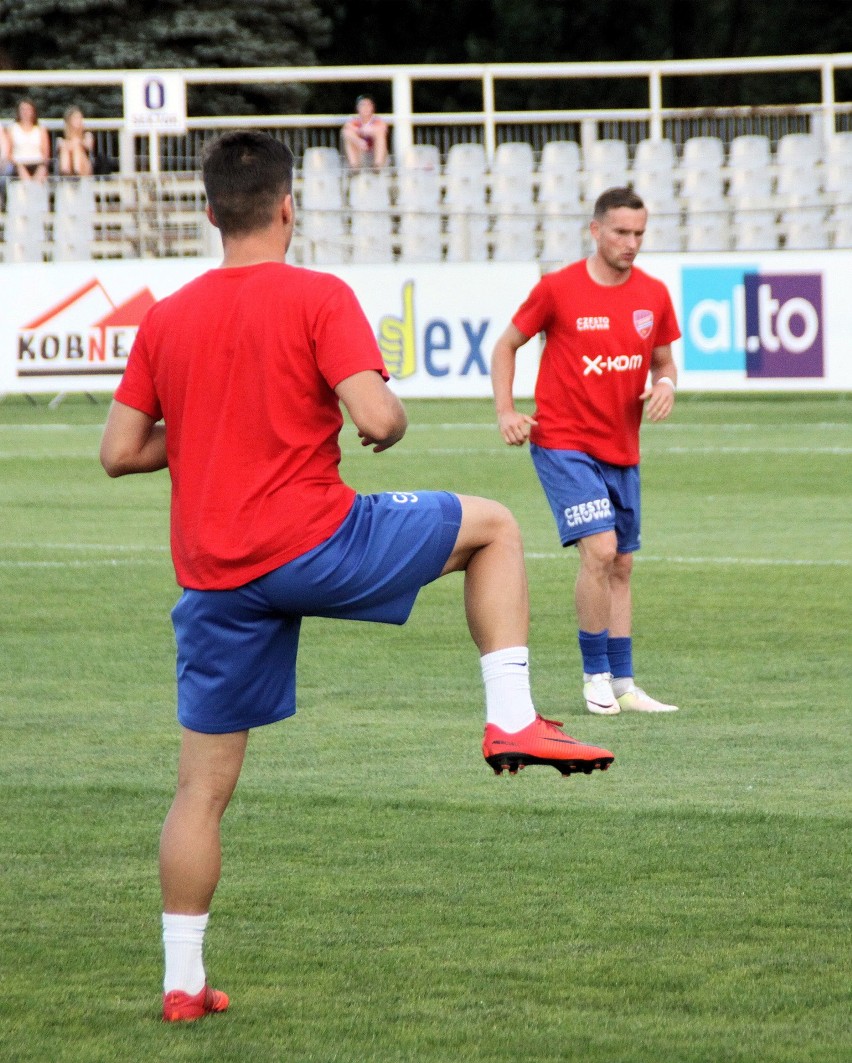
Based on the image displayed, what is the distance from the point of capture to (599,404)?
8.28m

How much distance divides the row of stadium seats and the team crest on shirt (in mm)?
16057

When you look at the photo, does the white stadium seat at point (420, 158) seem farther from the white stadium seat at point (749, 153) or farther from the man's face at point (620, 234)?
the man's face at point (620, 234)

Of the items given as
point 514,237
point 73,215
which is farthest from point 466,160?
point 73,215

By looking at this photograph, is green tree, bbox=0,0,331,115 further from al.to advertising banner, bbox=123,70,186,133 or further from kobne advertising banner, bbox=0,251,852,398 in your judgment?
kobne advertising banner, bbox=0,251,852,398

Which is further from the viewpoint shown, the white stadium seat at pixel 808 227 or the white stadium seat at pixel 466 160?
the white stadium seat at pixel 466 160

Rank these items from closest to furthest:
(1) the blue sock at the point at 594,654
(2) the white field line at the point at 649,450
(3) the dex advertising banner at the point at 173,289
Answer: (1) the blue sock at the point at 594,654 → (2) the white field line at the point at 649,450 → (3) the dex advertising banner at the point at 173,289

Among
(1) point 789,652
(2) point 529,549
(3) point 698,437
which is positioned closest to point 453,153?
(3) point 698,437

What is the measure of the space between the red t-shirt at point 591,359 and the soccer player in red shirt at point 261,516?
12.8 feet

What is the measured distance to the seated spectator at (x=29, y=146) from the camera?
25.5 metres

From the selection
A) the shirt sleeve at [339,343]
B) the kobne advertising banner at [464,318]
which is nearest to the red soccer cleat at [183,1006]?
the shirt sleeve at [339,343]

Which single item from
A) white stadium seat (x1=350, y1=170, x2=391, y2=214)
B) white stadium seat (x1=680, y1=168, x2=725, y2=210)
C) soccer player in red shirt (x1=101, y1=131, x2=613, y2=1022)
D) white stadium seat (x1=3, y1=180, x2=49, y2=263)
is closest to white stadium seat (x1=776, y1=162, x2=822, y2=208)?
white stadium seat (x1=680, y1=168, x2=725, y2=210)

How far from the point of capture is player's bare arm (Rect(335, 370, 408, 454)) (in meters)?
4.12

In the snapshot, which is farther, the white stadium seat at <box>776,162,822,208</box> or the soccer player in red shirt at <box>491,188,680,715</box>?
the white stadium seat at <box>776,162,822,208</box>

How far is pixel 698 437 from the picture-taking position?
18.9 metres
